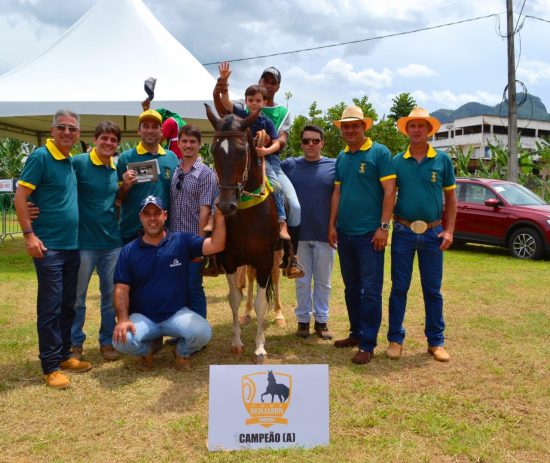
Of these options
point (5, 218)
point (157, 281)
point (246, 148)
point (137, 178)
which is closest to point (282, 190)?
point (246, 148)

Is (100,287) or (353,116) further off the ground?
(353,116)

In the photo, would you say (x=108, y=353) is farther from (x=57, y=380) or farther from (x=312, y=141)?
(x=312, y=141)

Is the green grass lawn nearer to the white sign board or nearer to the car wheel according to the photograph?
the white sign board

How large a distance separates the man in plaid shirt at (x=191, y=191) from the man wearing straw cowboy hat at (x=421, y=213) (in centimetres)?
185

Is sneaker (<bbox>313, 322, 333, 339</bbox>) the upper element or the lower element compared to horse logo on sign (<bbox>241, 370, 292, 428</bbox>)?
lower

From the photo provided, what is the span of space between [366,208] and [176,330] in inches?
83.9

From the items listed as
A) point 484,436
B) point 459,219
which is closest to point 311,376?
point 484,436

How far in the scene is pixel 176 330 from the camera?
4.43 meters

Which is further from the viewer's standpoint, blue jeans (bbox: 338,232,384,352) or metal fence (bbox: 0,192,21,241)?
metal fence (bbox: 0,192,21,241)

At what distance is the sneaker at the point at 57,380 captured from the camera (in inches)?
163

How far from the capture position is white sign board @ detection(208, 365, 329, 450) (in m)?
3.18

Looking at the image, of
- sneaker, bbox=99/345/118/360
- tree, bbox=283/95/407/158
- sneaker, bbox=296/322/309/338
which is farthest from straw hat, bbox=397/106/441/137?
tree, bbox=283/95/407/158

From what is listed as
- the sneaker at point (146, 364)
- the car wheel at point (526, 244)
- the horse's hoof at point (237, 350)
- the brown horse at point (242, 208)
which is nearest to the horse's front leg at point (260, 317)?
the brown horse at point (242, 208)

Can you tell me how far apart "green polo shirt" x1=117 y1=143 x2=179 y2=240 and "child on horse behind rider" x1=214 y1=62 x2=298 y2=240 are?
2.50ft
